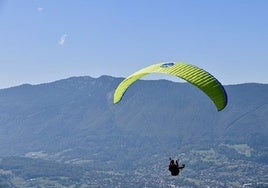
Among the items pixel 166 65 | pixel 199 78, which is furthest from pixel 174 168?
pixel 166 65

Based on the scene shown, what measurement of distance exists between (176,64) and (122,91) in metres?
5.97

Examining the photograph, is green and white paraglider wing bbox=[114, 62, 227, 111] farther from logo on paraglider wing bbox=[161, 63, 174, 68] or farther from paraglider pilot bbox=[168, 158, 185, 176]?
paraglider pilot bbox=[168, 158, 185, 176]

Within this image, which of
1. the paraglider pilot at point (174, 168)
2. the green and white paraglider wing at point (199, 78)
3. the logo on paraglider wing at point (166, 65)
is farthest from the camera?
the logo on paraglider wing at point (166, 65)

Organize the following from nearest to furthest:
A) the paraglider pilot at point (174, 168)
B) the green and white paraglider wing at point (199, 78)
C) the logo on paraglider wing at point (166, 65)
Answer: the green and white paraglider wing at point (199, 78), the paraglider pilot at point (174, 168), the logo on paraglider wing at point (166, 65)

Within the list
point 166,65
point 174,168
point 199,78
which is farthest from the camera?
point 166,65

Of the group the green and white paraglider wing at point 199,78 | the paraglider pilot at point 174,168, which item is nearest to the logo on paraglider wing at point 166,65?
the green and white paraglider wing at point 199,78

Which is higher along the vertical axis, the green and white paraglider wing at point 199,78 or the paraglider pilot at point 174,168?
the green and white paraglider wing at point 199,78

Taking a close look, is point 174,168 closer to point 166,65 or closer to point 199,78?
point 199,78

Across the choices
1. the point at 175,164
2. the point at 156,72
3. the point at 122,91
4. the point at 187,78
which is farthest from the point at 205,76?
the point at 122,91

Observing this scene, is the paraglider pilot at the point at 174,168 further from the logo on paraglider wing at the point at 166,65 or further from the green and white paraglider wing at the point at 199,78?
the logo on paraglider wing at the point at 166,65

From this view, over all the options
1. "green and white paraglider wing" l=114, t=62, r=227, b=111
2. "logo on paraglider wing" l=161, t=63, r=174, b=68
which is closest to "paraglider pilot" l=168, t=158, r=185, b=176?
"green and white paraglider wing" l=114, t=62, r=227, b=111

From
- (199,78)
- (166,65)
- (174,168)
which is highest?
(166,65)

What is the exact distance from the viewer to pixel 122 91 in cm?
4241

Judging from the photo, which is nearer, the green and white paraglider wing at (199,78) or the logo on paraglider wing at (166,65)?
the green and white paraglider wing at (199,78)
